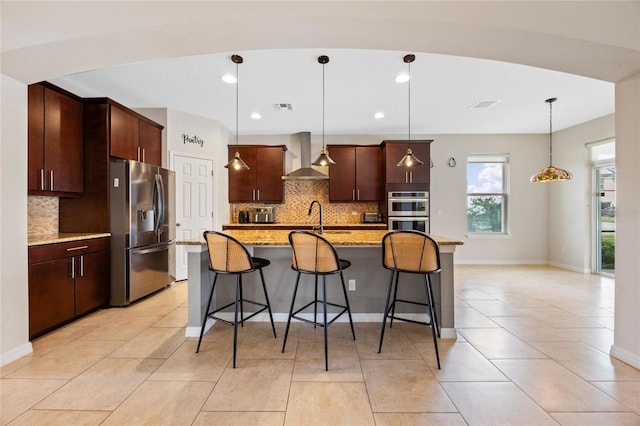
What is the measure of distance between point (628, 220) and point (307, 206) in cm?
449

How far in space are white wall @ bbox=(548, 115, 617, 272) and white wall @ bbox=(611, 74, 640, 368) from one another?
3.49 metres

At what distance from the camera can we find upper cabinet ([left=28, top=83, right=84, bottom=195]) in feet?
8.93

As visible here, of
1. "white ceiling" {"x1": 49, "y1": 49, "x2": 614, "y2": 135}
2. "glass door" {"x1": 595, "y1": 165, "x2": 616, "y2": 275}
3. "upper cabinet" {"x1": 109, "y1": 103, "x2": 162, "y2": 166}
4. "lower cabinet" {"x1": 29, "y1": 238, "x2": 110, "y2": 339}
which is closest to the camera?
"lower cabinet" {"x1": 29, "y1": 238, "x2": 110, "y2": 339}

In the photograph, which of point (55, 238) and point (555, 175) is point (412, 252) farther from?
point (555, 175)

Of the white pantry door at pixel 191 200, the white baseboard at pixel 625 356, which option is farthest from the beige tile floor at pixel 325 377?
the white pantry door at pixel 191 200

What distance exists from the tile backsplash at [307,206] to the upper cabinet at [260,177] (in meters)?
0.34

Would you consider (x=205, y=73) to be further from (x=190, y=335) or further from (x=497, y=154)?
(x=497, y=154)

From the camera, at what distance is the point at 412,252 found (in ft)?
7.28

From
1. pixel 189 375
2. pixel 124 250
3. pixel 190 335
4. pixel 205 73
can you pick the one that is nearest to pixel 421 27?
pixel 205 73

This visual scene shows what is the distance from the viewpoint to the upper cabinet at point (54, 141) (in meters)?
2.72

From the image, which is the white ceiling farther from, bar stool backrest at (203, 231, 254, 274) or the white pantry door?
bar stool backrest at (203, 231, 254, 274)

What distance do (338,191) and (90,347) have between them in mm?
4157

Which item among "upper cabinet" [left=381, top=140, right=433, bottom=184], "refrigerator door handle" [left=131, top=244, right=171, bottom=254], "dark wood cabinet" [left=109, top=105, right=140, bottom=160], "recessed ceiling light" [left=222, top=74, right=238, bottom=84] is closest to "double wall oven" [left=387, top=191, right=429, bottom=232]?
"upper cabinet" [left=381, top=140, right=433, bottom=184]

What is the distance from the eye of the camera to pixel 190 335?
2592 mm
